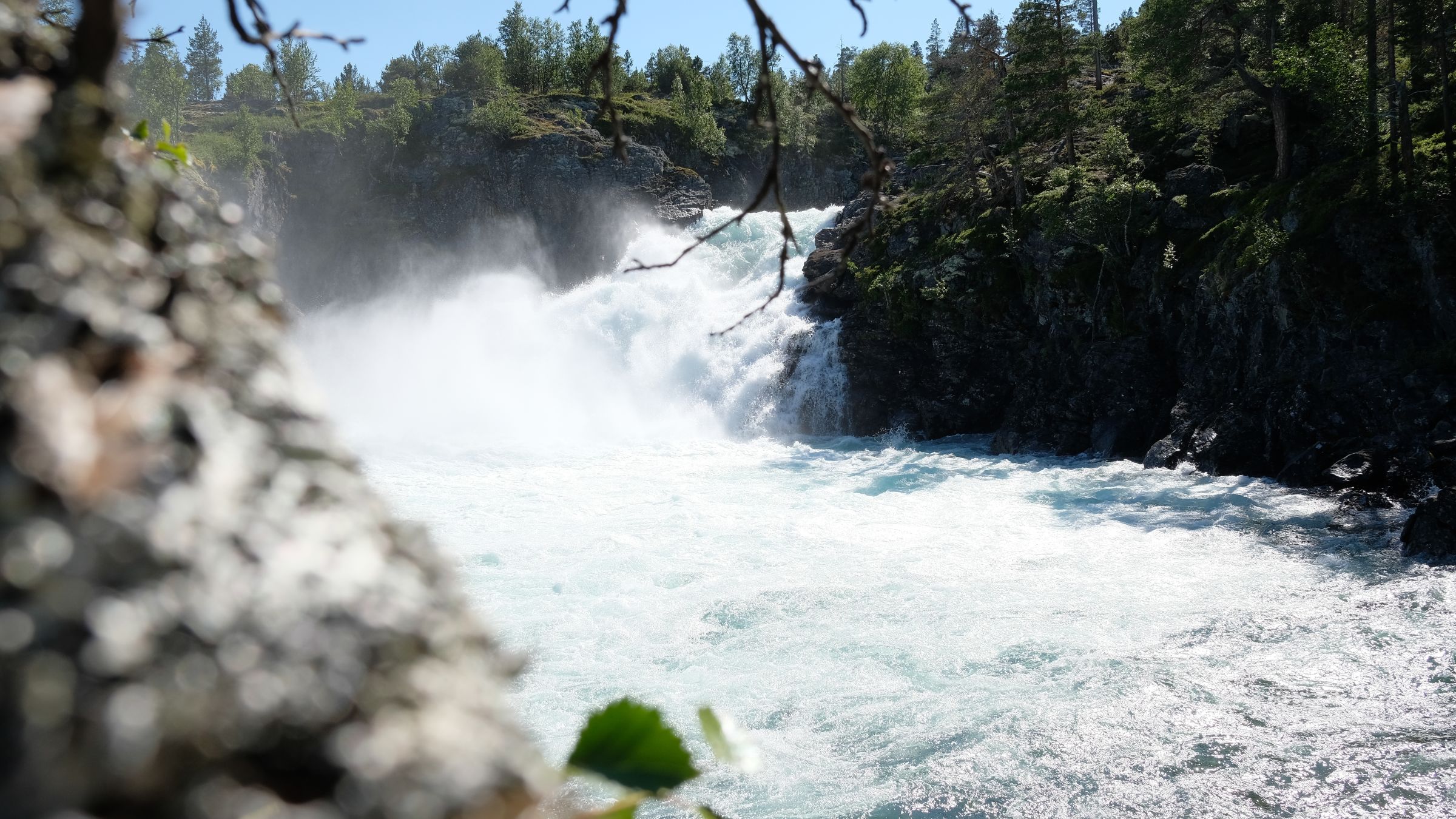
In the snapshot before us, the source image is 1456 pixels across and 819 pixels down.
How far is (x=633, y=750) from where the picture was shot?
2.02 ft

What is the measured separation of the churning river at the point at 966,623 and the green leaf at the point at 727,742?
235 mm

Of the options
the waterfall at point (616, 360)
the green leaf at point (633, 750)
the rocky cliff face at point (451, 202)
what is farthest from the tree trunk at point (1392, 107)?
the rocky cliff face at point (451, 202)

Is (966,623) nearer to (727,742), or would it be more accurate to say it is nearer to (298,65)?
(727,742)

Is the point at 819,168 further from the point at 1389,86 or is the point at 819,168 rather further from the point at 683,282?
the point at 1389,86

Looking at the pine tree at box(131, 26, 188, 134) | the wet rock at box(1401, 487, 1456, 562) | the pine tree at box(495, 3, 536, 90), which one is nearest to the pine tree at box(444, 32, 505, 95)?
the pine tree at box(495, 3, 536, 90)

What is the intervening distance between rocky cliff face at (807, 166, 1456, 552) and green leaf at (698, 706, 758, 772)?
13.9 meters

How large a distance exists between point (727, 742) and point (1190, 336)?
20.7m

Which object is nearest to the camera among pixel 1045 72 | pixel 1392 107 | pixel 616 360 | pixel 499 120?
pixel 1392 107

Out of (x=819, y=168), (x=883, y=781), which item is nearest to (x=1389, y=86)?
(x=883, y=781)

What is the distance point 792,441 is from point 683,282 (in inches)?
418

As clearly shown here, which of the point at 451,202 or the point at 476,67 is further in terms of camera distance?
the point at 476,67

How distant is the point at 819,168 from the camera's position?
50.2 meters

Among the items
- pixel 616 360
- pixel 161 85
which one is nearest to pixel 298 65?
pixel 161 85

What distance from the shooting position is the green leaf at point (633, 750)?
0.60m
